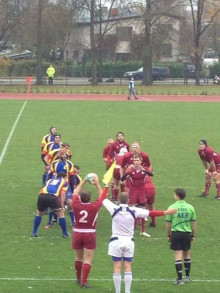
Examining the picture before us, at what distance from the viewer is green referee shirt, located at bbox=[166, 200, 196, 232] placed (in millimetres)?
12828

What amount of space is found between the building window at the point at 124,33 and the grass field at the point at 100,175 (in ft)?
152

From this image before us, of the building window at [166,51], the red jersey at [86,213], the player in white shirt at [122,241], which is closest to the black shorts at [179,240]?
the player in white shirt at [122,241]

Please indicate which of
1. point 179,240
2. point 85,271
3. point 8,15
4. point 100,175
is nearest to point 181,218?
point 179,240

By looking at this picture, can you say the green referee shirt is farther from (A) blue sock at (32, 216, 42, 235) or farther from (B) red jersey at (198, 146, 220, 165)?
(B) red jersey at (198, 146, 220, 165)

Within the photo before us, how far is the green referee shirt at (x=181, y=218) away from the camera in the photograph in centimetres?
1283

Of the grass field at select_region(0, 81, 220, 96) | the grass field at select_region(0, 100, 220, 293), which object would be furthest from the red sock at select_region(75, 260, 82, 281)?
the grass field at select_region(0, 81, 220, 96)

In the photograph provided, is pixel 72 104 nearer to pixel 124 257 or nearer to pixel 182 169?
pixel 182 169

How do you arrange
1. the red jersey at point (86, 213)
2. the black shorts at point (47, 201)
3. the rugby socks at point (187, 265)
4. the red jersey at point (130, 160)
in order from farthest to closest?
the red jersey at point (130, 160) → the black shorts at point (47, 201) → the rugby socks at point (187, 265) → the red jersey at point (86, 213)

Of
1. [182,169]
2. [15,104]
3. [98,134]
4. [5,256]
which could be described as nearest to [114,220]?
[5,256]

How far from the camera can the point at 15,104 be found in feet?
155

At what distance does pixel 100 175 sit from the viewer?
77.8 feet

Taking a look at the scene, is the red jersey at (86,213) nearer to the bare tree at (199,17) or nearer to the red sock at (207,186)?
the red sock at (207,186)

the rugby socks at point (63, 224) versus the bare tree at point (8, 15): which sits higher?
the bare tree at point (8, 15)

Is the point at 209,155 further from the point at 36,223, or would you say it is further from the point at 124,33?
the point at 124,33
